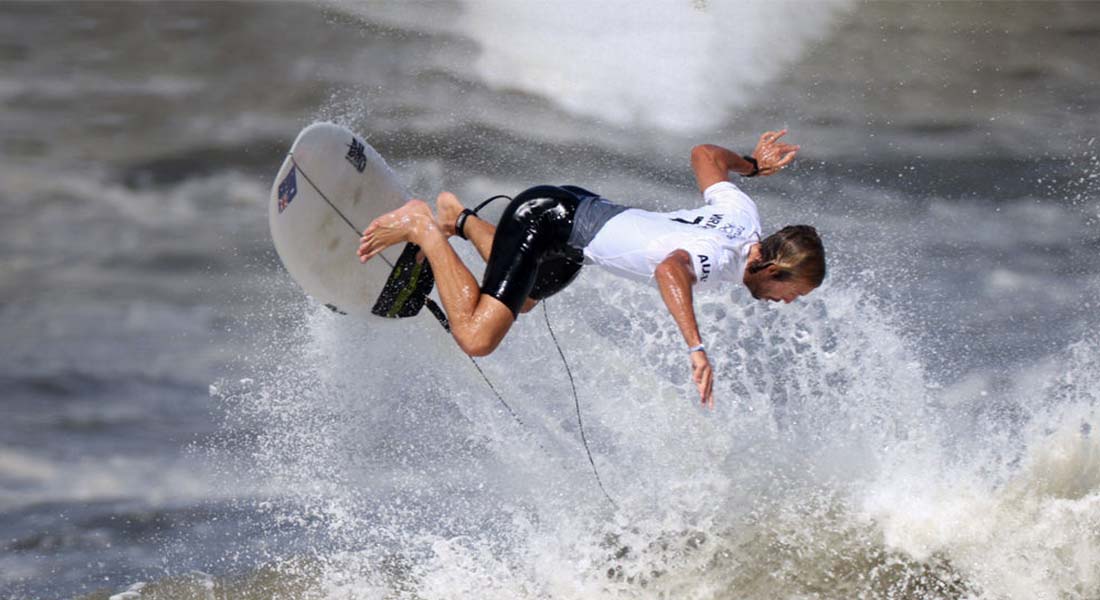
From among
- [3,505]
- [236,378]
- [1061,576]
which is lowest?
[3,505]

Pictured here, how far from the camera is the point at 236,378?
576 centimetres

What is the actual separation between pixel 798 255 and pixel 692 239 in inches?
13.4

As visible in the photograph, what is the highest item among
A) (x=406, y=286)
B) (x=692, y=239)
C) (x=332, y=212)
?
(x=692, y=239)

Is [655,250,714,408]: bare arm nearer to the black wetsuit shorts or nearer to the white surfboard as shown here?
the black wetsuit shorts

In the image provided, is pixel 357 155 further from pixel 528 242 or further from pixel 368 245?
pixel 528 242

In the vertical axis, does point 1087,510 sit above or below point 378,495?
above

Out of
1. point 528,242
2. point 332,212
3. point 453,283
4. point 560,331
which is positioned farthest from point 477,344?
point 560,331

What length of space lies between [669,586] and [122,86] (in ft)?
14.4

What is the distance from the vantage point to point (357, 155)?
432cm

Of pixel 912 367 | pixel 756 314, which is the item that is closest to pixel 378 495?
pixel 756 314

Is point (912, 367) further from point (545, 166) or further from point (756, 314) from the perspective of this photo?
point (545, 166)

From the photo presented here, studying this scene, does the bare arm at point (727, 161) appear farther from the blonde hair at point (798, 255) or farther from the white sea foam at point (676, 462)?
the white sea foam at point (676, 462)

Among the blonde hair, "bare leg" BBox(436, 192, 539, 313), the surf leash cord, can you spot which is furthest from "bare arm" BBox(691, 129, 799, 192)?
the surf leash cord

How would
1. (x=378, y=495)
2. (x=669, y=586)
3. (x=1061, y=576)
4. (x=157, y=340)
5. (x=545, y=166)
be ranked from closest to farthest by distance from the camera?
(x=1061, y=576) < (x=669, y=586) < (x=378, y=495) < (x=157, y=340) < (x=545, y=166)
